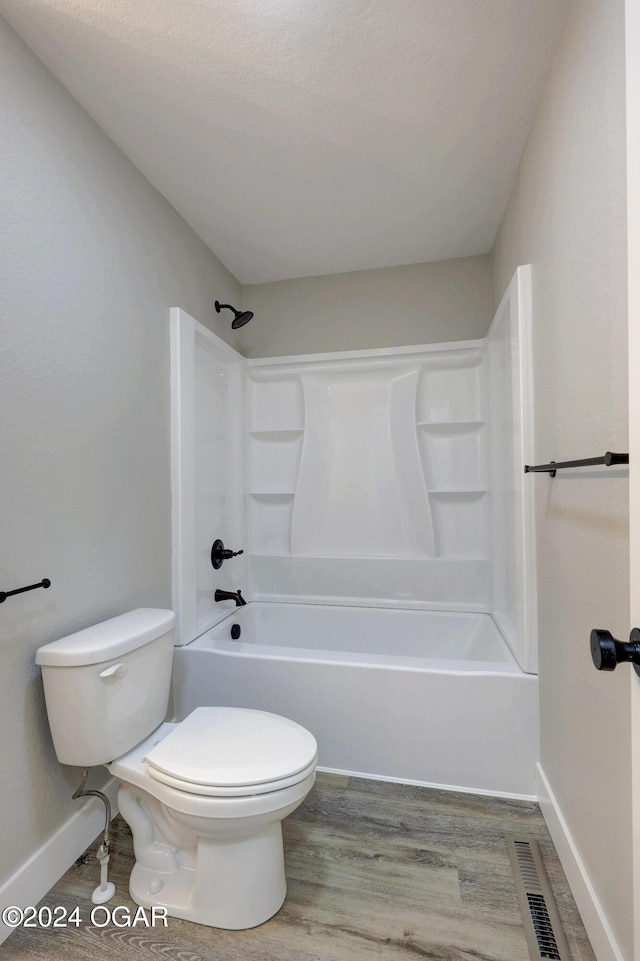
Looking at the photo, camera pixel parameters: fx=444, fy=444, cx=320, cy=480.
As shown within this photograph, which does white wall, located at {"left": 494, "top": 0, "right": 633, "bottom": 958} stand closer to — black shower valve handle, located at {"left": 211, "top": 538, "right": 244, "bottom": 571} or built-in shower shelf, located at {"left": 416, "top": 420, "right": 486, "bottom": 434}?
built-in shower shelf, located at {"left": 416, "top": 420, "right": 486, "bottom": 434}

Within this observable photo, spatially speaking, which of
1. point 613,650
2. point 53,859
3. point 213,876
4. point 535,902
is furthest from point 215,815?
point 613,650

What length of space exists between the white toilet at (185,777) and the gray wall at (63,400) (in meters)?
0.13

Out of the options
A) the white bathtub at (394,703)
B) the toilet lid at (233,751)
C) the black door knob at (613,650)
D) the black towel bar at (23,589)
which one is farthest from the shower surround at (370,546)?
the black door knob at (613,650)

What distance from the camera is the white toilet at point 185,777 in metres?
1.16

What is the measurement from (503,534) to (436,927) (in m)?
1.45

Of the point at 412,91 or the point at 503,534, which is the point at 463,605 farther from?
the point at 412,91

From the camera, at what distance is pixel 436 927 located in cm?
118

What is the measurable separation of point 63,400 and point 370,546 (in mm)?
1780

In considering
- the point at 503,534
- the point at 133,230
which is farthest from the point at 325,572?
the point at 133,230

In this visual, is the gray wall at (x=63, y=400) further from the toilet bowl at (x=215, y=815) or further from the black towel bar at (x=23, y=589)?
the toilet bowl at (x=215, y=815)

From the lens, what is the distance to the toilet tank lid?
4.09 feet

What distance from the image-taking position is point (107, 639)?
1.33 metres

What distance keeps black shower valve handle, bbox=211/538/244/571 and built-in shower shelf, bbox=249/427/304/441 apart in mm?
744

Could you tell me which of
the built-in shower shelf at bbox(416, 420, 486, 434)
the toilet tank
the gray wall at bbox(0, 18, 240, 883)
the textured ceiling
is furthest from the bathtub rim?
the textured ceiling
